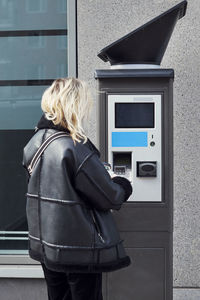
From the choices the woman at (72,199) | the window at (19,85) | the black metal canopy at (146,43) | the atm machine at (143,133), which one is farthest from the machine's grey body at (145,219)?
the window at (19,85)

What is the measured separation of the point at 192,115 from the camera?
478 cm

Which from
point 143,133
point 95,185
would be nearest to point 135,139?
point 143,133

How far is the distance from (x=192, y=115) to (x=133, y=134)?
110cm

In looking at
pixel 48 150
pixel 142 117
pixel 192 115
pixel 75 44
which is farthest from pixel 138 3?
pixel 48 150

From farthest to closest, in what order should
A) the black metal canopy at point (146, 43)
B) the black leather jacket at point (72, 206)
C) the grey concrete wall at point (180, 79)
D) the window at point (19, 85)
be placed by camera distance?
the window at point (19, 85), the grey concrete wall at point (180, 79), the black metal canopy at point (146, 43), the black leather jacket at point (72, 206)

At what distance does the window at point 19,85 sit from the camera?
506 cm

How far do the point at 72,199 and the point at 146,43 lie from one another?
138 cm

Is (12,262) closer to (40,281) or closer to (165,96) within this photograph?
(40,281)

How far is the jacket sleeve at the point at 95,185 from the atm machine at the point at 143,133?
83 cm

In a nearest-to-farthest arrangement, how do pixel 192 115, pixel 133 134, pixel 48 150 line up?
1. pixel 48 150
2. pixel 133 134
3. pixel 192 115

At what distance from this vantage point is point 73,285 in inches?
119

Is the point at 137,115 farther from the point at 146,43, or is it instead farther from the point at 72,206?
the point at 72,206

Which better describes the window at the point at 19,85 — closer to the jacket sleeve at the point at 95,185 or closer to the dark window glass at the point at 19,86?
the dark window glass at the point at 19,86

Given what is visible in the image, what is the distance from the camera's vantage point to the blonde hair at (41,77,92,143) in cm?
297
